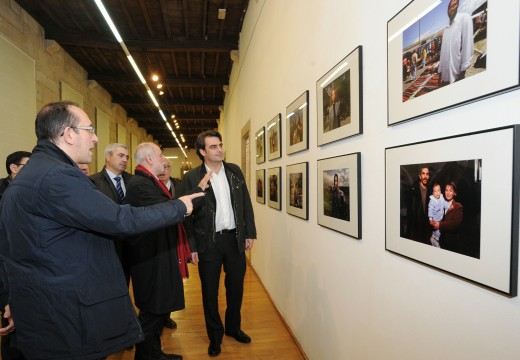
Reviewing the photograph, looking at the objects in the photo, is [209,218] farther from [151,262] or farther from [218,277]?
[151,262]

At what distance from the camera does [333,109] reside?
2.20m

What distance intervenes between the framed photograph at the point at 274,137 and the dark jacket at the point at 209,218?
0.88 metres

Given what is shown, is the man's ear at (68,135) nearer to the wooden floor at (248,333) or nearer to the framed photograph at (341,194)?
the framed photograph at (341,194)

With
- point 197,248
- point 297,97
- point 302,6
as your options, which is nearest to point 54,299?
point 197,248

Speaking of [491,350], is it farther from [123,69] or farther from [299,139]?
[123,69]

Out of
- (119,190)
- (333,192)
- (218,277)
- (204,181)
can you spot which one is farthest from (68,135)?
(119,190)

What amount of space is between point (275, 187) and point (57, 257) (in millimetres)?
2832

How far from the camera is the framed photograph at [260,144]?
4.77 metres

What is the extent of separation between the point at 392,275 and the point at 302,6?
2442 mm

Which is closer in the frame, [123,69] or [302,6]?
[302,6]

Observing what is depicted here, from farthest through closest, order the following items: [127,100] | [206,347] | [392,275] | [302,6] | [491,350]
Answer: [127,100] < [206,347] < [302,6] < [392,275] < [491,350]

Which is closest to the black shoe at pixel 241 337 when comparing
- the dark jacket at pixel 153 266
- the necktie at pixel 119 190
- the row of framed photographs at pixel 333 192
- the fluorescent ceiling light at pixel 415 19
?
the dark jacket at pixel 153 266

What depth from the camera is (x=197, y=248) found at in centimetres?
288

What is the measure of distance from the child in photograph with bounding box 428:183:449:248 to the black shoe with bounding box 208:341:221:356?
239 centimetres
